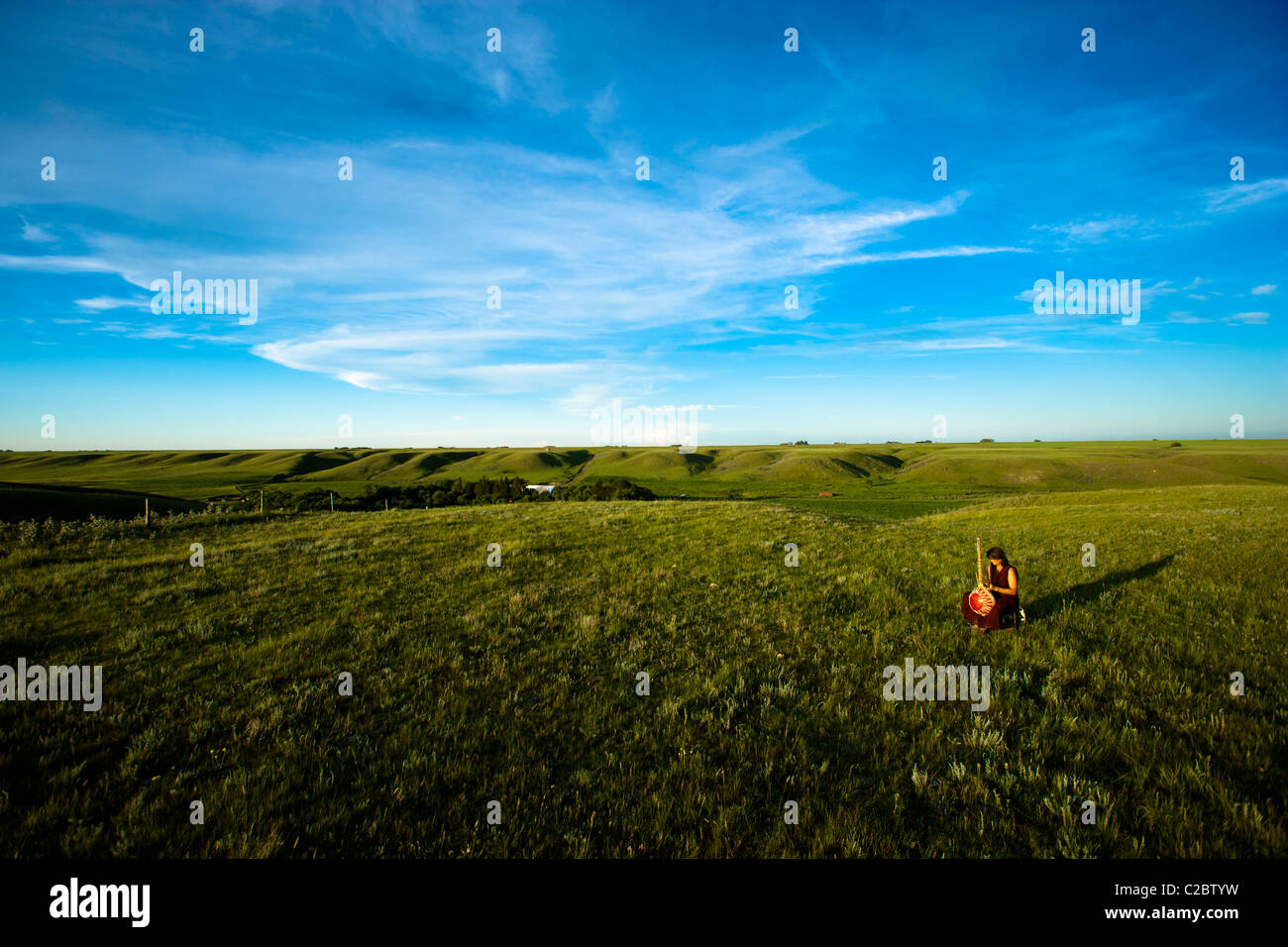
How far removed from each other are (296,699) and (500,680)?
112 inches

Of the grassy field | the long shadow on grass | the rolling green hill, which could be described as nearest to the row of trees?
the rolling green hill

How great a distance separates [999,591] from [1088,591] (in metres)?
4.69

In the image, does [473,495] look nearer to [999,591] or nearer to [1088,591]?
[1088,591]

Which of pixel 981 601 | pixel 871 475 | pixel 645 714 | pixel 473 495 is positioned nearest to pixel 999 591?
pixel 981 601

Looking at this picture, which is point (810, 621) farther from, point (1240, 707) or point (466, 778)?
point (466, 778)

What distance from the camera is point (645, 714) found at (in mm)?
6512

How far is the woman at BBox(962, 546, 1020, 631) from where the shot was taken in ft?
29.6

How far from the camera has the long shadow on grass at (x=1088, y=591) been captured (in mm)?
10584

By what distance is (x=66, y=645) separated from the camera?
8.98 m

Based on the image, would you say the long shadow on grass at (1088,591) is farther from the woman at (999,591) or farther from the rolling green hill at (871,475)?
the rolling green hill at (871,475)

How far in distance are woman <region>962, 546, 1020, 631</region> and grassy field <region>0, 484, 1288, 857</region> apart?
13.7 inches

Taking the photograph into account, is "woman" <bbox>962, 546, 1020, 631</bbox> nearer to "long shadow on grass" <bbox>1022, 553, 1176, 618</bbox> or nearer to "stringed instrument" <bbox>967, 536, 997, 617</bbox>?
"stringed instrument" <bbox>967, 536, 997, 617</bbox>

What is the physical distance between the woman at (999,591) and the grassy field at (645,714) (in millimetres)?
347

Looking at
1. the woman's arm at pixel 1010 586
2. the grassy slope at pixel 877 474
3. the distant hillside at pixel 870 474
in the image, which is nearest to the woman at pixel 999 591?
the woman's arm at pixel 1010 586
